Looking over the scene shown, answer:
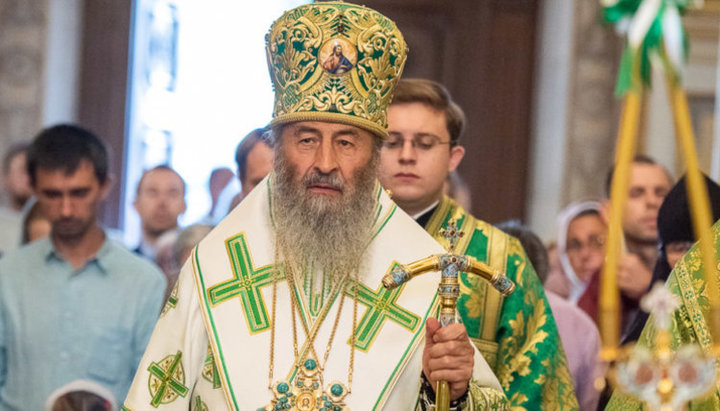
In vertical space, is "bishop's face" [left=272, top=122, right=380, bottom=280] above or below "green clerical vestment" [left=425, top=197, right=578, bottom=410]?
above

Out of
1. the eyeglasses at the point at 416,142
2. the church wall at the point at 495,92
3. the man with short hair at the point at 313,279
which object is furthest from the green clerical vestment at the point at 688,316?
the church wall at the point at 495,92

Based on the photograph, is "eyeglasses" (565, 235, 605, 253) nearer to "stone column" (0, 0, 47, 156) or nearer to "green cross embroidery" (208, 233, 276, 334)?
Answer: "green cross embroidery" (208, 233, 276, 334)

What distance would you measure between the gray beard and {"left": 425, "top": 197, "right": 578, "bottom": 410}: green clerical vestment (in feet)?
1.23

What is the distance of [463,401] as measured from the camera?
335cm

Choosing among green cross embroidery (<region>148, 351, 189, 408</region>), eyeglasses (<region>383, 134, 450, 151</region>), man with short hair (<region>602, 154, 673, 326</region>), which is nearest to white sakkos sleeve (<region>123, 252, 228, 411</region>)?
green cross embroidery (<region>148, 351, 189, 408</region>)

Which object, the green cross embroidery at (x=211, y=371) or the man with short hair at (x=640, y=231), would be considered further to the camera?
the man with short hair at (x=640, y=231)

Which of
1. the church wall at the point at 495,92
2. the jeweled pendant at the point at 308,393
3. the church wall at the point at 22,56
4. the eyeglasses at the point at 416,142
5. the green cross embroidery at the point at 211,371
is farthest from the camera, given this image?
the church wall at the point at 495,92

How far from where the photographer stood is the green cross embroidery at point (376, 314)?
3645mm

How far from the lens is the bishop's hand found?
3.19 metres

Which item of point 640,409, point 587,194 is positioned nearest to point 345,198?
point 640,409

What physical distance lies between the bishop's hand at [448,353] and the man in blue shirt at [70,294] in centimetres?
248

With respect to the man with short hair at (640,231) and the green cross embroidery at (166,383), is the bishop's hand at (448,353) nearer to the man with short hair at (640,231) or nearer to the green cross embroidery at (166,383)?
the green cross embroidery at (166,383)

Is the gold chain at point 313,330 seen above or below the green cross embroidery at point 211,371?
above

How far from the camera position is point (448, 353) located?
3195 mm
